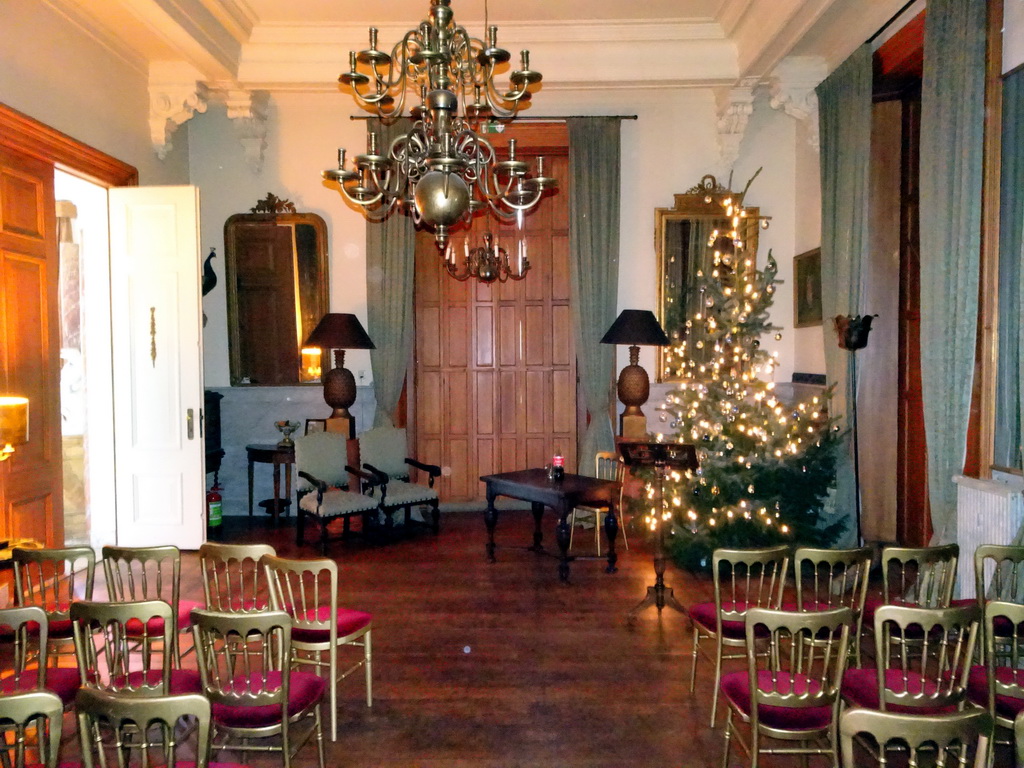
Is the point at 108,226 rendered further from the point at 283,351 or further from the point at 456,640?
the point at 456,640

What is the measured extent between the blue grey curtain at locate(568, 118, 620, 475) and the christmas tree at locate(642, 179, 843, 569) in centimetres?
162

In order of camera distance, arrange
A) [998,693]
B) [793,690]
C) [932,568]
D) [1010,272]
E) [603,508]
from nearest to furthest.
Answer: [793,690] < [998,693] < [932,568] < [1010,272] < [603,508]

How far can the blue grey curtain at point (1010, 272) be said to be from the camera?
14.1 ft

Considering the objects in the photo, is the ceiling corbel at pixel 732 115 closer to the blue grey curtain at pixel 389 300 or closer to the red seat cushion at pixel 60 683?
the blue grey curtain at pixel 389 300

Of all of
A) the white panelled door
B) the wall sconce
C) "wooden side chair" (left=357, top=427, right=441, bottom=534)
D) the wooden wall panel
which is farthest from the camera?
→ "wooden side chair" (left=357, top=427, right=441, bottom=534)

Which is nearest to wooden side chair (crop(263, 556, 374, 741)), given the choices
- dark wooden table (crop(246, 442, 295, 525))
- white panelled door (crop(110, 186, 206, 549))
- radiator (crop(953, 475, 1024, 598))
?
white panelled door (crop(110, 186, 206, 549))

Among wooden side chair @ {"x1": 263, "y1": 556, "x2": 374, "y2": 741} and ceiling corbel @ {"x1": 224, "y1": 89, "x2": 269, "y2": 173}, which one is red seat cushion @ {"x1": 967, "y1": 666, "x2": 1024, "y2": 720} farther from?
ceiling corbel @ {"x1": 224, "y1": 89, "x2": 269, "y2": 173}

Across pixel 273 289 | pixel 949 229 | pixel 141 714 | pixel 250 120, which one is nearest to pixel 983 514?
pixel 949 229

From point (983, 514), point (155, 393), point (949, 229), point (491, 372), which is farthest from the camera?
point (491, 372)

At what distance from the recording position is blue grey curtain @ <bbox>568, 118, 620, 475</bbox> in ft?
25.3

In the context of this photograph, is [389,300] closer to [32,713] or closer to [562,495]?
[562,495]

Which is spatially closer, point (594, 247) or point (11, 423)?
point (11, 423)

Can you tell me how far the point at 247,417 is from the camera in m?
7.91

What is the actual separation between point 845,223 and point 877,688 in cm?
429
